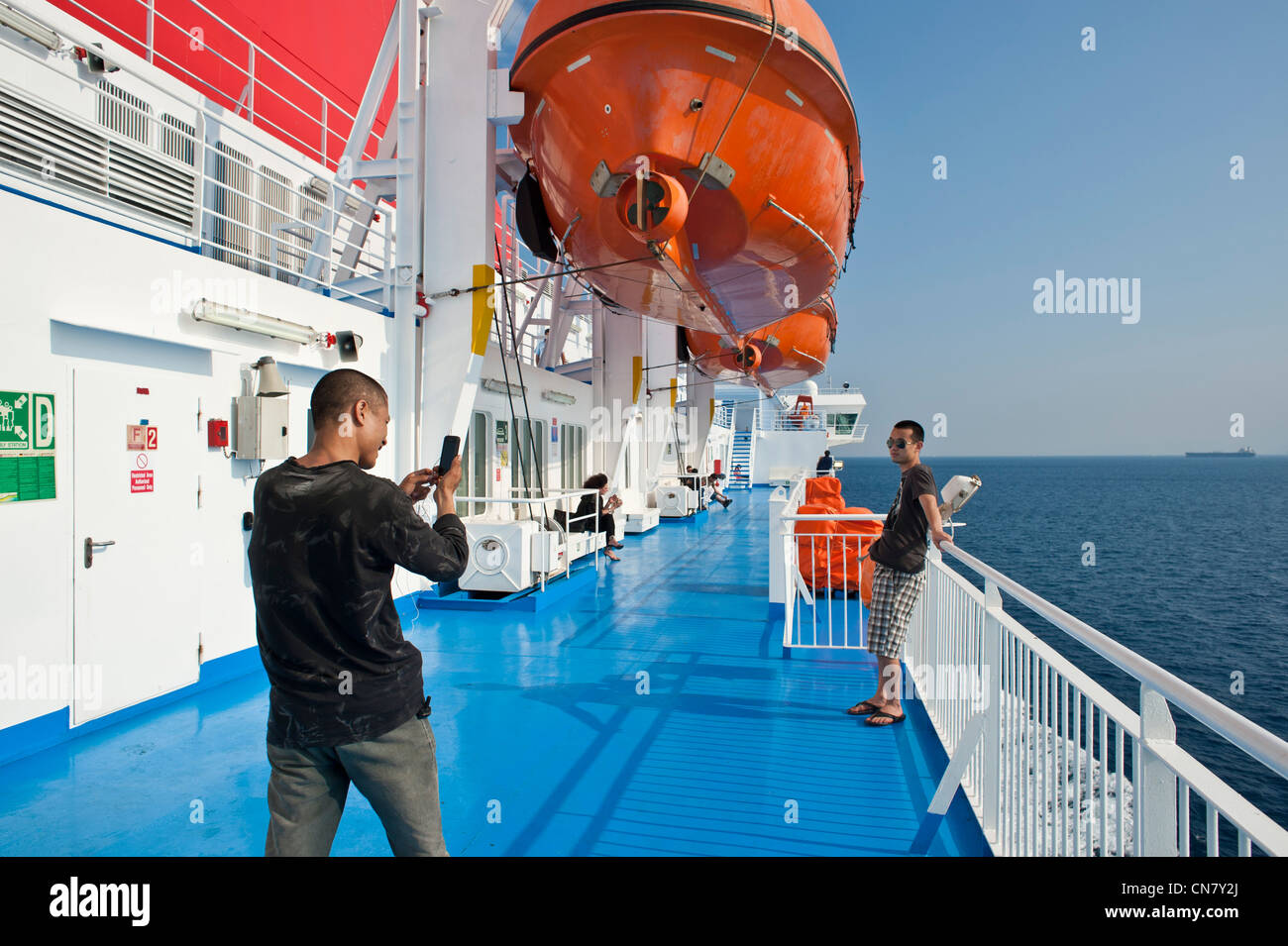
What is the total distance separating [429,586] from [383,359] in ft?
7.51

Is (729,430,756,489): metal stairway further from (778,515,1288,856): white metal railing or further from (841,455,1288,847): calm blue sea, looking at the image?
(778,515,1288,856): white metal railing

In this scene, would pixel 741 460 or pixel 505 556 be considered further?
pixel 741 460

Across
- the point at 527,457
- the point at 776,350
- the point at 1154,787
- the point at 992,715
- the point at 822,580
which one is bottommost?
the point at 822,580

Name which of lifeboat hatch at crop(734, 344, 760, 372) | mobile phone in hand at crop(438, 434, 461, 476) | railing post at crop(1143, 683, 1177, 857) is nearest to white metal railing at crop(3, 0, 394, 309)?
mobile phone in hand at crop(438, 434, 461, 476)

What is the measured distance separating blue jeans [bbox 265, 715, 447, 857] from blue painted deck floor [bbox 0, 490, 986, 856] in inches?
45.1

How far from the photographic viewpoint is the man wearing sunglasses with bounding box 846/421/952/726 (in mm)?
3639

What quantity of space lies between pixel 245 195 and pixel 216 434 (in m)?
1.56

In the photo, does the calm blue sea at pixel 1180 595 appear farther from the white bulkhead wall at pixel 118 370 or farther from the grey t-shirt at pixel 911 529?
the white bulkhead wall at pixel 118 370

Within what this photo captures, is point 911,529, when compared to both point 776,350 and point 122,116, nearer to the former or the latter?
point 122,116

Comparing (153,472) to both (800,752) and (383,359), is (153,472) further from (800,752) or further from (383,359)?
(800,752)

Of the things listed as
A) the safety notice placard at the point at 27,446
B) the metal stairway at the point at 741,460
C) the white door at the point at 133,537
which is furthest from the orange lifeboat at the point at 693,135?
the metal stairway at the point at 741,460

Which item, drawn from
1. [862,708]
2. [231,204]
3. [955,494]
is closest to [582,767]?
[862,708]

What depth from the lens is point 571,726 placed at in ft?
12.8

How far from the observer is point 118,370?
3.96m
